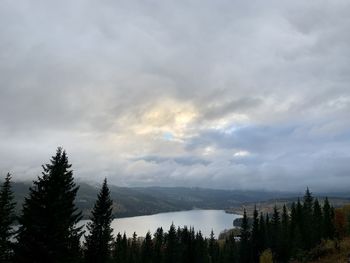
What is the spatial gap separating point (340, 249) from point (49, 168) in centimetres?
6755

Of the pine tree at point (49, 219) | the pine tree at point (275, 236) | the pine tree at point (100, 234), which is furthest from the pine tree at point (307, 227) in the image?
the pine tree at point (49, 219)

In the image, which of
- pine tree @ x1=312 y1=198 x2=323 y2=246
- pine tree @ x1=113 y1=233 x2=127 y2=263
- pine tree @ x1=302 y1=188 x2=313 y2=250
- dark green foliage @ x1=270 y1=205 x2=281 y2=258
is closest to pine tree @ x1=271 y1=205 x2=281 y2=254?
dark green foliage @ x1=270 y1=205 x2=281 y2=258

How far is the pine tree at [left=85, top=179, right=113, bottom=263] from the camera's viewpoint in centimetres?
5003

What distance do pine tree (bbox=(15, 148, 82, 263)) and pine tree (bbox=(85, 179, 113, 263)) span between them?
21083 millimetres

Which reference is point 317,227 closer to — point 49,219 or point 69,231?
point 69,231

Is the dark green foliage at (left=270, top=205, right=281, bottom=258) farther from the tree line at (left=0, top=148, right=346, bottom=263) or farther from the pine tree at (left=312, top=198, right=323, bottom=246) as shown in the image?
the pine tree at (left=312, top=198, right=323, bottom=246)

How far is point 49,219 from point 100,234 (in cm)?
2435

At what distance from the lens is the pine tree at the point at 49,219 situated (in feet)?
89.8

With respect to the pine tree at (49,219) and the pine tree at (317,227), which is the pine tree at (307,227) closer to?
the pine tree at (317,227)

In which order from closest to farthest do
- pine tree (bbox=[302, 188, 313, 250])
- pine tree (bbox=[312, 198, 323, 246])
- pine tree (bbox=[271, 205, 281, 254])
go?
pine tree (bbox=[302, 188, 313, 250])
pine tree (bbox=[312, 198, 323, 246])
pine tree (bbox=[271, 205, 281, 254])

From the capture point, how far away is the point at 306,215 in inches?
4594

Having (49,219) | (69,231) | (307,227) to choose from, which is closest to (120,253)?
(307,227)

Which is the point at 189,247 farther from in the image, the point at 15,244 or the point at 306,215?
the point at 15,244

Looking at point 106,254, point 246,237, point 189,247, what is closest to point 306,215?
point 246,237
